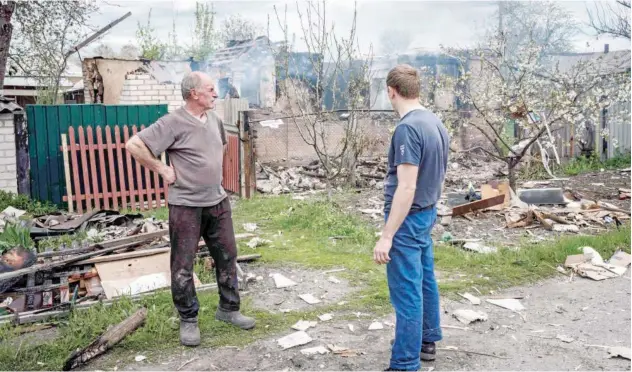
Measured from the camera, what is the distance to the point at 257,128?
55.4ft

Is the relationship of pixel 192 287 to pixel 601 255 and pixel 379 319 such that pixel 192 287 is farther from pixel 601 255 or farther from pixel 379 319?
pixel 601 255

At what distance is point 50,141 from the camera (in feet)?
32.3

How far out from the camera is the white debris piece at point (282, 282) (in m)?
5.40

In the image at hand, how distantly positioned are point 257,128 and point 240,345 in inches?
520

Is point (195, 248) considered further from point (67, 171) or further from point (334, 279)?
point (67, 171)

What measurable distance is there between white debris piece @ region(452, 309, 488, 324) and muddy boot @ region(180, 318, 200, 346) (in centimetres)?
207

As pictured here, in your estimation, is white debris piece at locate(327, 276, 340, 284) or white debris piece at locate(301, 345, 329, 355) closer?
white debris piece at locate(301, 345, 329, 355)

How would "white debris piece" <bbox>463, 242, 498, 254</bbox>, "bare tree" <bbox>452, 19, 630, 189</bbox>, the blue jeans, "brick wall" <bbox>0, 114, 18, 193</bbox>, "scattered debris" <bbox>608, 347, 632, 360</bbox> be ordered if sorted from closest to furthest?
the blue jeans → "scattered debris" <bbox>608, 347, 632, 360</bbox> → "white debris piece" <bbox>463, 242, 498, 254</bbox> → "bare tree" <bbox>452, 19, 630, 189</bbox> → "brick wall" <bbox>0, 114, 18, 193</bbox>

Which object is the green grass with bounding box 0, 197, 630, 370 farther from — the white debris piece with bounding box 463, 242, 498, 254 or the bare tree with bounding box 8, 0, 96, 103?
the bare tree with bounding box 8, 0, 96, 103

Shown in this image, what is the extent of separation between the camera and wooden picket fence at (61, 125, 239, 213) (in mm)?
9797

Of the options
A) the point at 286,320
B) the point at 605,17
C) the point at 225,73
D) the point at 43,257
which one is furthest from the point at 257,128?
the point at 286,320

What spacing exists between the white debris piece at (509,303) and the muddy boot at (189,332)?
8.42ft

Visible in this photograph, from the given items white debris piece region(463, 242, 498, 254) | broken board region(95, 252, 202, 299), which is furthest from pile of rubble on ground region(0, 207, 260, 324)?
white debris piece region(463, 242, 498, 254)

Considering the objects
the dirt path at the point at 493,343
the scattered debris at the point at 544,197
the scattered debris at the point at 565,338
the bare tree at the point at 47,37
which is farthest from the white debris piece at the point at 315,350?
the bare tree at the point at 47,37
